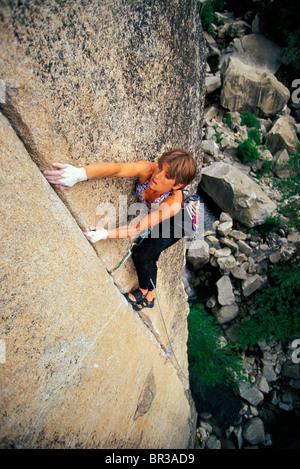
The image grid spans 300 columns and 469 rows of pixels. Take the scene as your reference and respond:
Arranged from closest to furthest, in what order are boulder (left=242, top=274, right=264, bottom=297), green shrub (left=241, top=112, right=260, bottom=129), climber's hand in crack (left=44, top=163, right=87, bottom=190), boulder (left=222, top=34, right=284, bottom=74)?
climber's hand in crack (left=44, top=163, right=87, bottom=190) → boulder (left=242, top=274, right=264, bottom=297) → green shrub (left=241, top=112, right=260, bottom=129) → boulder (left=222, top=34, right=284, bottom=74)

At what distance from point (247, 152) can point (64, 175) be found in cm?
715

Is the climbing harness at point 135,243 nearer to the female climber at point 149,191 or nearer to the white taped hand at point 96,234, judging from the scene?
the female climber at point 149,191

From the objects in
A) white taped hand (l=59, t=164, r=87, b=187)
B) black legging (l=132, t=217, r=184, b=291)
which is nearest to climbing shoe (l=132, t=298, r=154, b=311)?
black legging (l=132, t=217, r=184, b=291)

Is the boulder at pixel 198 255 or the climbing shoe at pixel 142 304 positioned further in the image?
the boulder at pixel 198 255

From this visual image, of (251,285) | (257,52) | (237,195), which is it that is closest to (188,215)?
(251,285)

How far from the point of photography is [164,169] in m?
1.59

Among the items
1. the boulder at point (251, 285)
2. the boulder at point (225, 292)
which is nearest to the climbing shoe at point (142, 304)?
the boulder at point (225, 292)

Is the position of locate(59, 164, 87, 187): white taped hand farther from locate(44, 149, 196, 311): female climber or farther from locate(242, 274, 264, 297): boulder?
locate(242, 274, 264, 297): boulder

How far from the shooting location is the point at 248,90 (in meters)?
8.38

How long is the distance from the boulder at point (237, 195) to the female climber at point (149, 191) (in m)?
4.60

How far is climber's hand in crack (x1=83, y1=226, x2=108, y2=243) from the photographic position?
1.60m

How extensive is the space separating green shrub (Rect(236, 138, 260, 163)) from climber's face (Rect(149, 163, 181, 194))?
260 inches

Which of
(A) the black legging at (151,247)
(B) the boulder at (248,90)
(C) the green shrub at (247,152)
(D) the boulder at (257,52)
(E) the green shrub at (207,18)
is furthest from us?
(E) the green shrub at (207,18)

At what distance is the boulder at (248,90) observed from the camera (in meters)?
8.30
